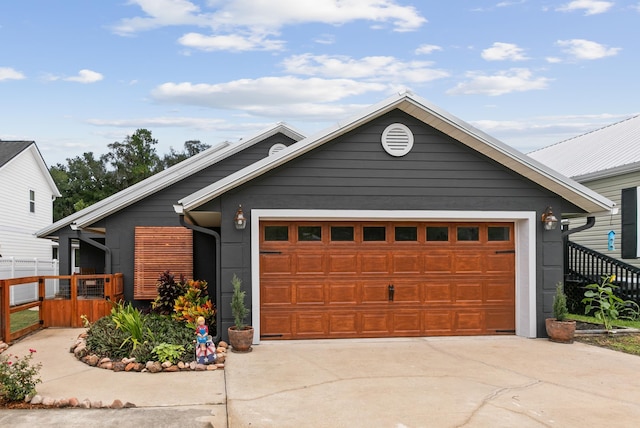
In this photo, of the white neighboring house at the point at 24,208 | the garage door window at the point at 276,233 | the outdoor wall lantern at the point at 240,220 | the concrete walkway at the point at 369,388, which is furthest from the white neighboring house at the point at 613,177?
the white neighboring house at the point at 24,208

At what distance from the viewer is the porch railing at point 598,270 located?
41.8ft

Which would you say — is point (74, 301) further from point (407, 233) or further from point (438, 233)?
point (438, 233)

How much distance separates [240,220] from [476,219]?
4250 mm

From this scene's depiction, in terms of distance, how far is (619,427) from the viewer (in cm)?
530

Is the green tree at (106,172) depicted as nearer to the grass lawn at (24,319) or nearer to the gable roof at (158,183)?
the grass lawn at (24,319)

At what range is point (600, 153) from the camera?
56.7 ft

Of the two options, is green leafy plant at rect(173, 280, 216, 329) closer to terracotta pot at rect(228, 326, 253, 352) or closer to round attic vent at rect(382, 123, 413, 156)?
terracotta pot at rect(228, 326, 253, 352)

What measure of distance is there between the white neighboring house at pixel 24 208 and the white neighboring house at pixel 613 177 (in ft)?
57.7

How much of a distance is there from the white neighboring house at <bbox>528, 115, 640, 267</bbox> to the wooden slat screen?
32.2ft

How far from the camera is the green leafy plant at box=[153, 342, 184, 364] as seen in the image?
7.71 m

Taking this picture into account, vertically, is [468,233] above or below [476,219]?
below

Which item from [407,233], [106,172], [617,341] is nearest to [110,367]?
[407,233]

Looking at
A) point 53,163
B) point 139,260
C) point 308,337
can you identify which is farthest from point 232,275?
point 53,163

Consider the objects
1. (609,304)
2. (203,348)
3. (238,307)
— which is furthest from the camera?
(609,304)
